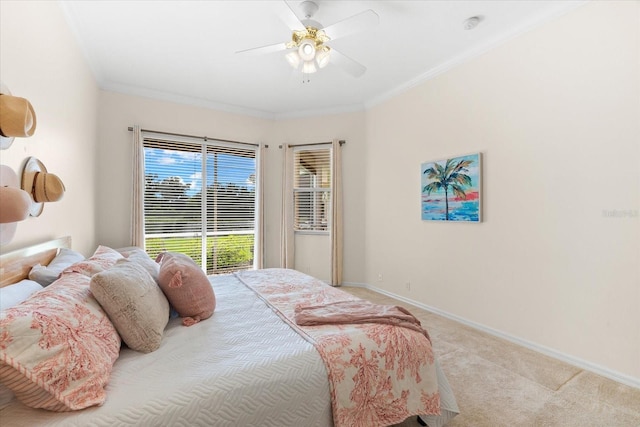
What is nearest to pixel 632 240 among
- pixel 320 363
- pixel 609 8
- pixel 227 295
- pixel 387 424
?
pixel 609 8

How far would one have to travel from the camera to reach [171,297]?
173cm

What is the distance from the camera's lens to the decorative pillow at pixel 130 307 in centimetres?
133

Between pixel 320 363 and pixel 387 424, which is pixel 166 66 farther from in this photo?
pixel 387 424

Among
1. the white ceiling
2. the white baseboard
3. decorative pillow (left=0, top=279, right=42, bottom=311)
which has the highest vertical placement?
the white ceiling

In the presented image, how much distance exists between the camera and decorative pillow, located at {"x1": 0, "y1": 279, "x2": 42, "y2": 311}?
3.92 ft

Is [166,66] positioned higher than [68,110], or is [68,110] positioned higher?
[166,66]

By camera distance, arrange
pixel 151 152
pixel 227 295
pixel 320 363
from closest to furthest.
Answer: pixel 320 363 < pixel 227 295 < pixel 151 152

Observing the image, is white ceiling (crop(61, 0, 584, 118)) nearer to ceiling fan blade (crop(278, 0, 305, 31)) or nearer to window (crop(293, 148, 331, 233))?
ceiling fan blade (crop(278, 0, 305, 31))

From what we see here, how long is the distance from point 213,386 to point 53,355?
527 millimetres

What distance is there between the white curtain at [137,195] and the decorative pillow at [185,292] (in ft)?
8.48

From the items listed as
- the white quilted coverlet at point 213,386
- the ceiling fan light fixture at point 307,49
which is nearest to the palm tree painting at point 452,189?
the ceiling fan light fixture at point 307,49

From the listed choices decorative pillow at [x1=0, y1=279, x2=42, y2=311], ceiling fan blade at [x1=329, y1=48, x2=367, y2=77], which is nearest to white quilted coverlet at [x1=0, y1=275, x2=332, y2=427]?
decorative pillow at [x1=0, y1=279, x2=42, y2=311]

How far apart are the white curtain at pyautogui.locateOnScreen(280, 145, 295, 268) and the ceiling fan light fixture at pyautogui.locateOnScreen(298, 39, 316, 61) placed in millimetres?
2494

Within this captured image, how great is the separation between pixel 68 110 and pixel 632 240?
14.7 feet
